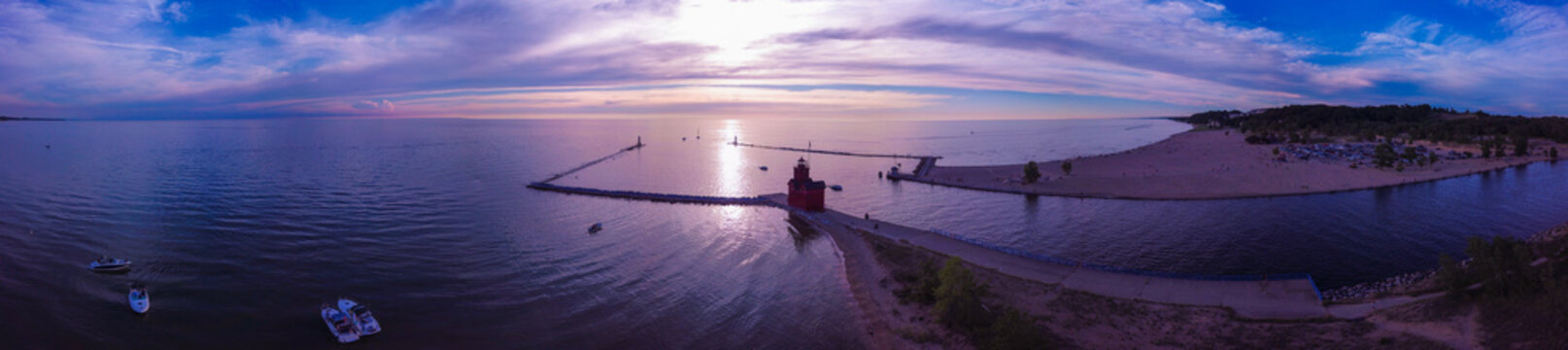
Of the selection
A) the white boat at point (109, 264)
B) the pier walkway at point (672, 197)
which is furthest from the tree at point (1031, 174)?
the white boat at point (109, 264)

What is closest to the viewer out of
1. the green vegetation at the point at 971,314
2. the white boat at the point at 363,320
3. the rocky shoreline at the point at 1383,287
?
the green vegetation at the point at 971,314

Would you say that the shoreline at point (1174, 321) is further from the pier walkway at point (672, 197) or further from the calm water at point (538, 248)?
the pier walkway at point (672, 197)

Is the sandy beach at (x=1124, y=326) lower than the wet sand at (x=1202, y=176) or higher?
lower

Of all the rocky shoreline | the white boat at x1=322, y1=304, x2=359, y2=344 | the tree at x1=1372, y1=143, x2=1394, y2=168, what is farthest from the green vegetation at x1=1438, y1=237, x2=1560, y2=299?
the tree at x1=1372, y1=143, x2=1394, y2=168

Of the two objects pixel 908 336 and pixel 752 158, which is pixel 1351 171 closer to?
pixel 908 336

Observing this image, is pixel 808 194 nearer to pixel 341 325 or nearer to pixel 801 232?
pixel 801 232

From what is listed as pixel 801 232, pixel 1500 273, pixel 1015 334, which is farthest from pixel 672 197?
pixel 1500 273

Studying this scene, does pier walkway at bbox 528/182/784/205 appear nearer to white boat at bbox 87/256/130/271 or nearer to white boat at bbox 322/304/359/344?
white boat at bbox 322/304/359/344
